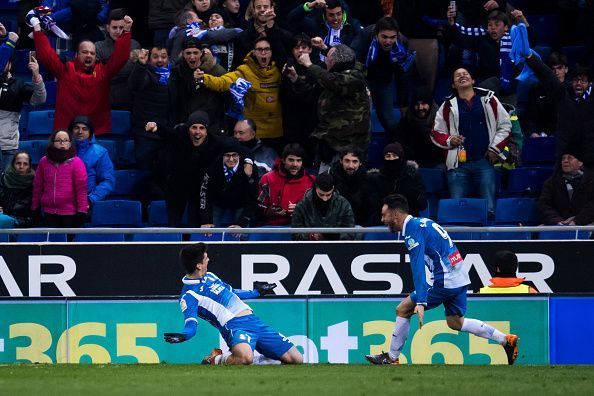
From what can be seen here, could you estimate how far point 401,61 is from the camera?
55.4ft

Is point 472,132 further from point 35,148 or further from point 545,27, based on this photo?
point 35,148

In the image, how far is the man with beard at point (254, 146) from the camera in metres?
16.0

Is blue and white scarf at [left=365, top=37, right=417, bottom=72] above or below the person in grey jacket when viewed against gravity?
above

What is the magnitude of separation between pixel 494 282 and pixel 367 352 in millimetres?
1524

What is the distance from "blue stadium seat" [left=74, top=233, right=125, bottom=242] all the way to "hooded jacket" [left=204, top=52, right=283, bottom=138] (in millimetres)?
2257

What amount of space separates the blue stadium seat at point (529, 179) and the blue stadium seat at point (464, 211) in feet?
3.84

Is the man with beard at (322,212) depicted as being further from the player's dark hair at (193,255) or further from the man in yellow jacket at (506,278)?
the player's dark hair at (193,255)

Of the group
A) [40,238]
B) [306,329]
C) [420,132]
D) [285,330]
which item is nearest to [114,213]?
[40,238]

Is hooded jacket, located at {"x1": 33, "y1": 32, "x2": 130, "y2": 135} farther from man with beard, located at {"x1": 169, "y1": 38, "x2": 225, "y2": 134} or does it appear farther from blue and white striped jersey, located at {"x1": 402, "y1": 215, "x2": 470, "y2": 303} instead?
blue and white striped jersey, located at {"x1": 402, "y1": 215, "x2": 470, "y2": 303}

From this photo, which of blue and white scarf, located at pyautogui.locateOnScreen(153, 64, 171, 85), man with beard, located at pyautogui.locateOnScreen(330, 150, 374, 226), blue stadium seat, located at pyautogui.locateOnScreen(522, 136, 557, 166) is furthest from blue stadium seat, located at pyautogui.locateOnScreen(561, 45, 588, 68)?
blue and white scarf, located at pyautogui.locateOnScreen(153, 64, 171, 85)

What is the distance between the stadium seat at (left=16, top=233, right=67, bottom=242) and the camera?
15.5m

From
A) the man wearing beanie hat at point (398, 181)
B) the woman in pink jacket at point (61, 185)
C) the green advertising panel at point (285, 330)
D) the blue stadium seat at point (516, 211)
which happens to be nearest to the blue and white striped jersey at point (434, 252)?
the green advertising panel at point (285, 330)

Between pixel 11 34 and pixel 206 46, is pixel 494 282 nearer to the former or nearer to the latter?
pixel 206 46

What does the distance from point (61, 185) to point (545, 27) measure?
26.2 ft
